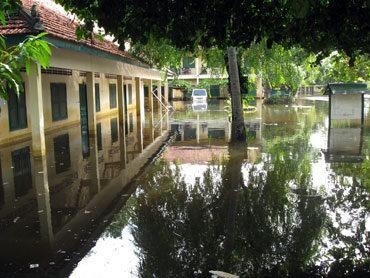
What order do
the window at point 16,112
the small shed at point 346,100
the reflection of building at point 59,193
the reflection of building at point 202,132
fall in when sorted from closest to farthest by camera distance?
the reflection of building at point 59,193
the window at point 16,112
the reflection of building at point 202,132
the small shed at point 346,100

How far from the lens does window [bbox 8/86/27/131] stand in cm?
1555

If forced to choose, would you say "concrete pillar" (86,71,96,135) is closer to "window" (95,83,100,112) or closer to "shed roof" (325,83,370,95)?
"window" (95,83,100,112)

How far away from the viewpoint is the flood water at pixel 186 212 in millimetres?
5285

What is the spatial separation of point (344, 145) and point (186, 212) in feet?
30.3

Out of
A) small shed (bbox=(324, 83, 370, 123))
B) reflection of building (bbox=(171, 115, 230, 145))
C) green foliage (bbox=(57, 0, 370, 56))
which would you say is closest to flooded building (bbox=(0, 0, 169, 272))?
reflection of building (bbox=(171, 115, 230, 145))

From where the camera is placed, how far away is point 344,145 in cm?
1485

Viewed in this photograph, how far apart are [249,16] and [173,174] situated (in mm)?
5999

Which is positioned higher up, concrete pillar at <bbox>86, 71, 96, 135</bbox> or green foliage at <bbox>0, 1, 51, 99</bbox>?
green foliage at <bbox>0, 1, 51, 99</bbox>

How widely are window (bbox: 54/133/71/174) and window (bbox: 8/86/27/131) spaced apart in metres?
1.37

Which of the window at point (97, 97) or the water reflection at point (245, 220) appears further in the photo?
the window at point (97, 97)

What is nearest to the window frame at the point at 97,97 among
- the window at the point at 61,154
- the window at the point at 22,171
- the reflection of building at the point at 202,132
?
the reflection of building at the point at 202,132

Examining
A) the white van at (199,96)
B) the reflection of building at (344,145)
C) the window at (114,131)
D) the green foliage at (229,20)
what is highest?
the green foliage at (229,20)

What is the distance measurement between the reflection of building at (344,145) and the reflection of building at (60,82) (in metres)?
7.61

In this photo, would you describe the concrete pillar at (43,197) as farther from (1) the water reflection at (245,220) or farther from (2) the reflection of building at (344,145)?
(2) the reflection of building at (344,145)
